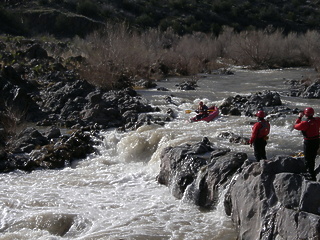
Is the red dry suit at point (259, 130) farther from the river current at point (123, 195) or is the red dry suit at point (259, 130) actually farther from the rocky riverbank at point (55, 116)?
the rocky riverbank at point (55, 116)

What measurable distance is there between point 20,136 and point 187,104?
753 centimetres

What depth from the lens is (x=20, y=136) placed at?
14312 mm

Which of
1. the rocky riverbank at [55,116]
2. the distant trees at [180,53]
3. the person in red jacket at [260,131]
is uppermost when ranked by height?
the person in red jacket at [260,131]

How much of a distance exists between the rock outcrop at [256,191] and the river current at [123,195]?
359 millimetres

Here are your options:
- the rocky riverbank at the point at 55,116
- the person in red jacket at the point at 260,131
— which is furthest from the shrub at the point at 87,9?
the person in red jacket at the point at 260,131

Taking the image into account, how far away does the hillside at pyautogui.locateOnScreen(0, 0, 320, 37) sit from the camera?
145 ft

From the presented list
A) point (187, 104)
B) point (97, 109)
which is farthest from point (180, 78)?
point (97, 109)

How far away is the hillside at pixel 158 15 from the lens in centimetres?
4425

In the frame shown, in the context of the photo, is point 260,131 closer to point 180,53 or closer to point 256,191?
point 256,191

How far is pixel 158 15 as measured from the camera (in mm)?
52688

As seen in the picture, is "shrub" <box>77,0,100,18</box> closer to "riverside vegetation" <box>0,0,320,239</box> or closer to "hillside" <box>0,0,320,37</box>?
"hillside" <box>0,0,320,37</box>

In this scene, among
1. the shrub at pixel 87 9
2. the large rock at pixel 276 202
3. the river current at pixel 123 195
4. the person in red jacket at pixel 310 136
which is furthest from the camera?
the shrub at pixel 87 9

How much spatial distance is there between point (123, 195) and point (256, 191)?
3798 mm

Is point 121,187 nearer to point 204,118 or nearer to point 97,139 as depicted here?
point 97,139
